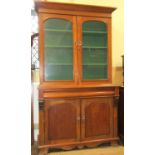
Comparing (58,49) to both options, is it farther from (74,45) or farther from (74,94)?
(74,94)

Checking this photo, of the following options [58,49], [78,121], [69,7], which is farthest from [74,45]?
[78,121]

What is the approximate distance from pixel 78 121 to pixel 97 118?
283 mm

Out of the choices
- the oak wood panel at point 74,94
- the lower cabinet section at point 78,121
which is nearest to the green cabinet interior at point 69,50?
the oak wood panel at point 74,94

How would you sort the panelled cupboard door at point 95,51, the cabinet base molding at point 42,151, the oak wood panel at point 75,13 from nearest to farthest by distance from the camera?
1. the cabinet base molding at point 42,151
2. the oak wood panel at point 75,13
3. the panelled cupboard door at point 95,51

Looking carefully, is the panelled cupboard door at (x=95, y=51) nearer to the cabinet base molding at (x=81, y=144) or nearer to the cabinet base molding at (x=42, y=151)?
the cabinet base molding at (x=81, y=144)

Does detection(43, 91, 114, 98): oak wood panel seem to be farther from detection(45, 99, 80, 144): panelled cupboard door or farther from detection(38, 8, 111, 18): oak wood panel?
detection(38, 8, 111, 18): oak wood panel

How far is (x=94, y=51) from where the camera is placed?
2.86 meters

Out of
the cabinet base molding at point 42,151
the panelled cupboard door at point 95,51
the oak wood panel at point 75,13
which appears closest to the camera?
the cabinet base molding at point 42,151

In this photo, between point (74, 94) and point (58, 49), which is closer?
point (74, 94)

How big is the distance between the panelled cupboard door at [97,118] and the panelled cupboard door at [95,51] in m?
0.31

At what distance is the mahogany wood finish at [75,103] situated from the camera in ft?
8.06

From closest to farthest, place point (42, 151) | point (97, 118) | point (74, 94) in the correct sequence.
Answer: point (42, 151), point (74, 94), point (97, 118)
